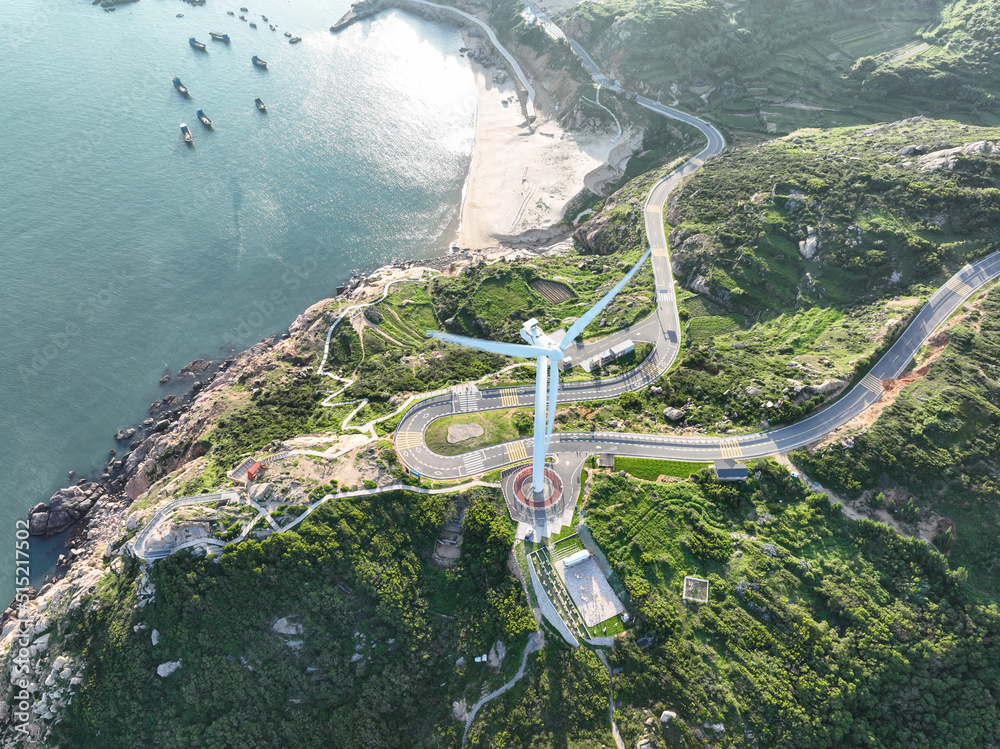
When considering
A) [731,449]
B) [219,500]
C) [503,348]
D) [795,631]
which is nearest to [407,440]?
[219,500]

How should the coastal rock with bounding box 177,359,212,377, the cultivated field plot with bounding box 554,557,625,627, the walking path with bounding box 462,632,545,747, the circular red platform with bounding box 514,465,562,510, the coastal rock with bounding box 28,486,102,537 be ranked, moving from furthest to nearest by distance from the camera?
the coastal rock with bounding box 177,359,212,377 < the coastal rock with bounding box 28,486,102,537 < the circular red platform with bounding box 514,465,562,510 < the cultivated field plot with bounding box 554,557,625,627 < the walking path with bounding box 462,632,545,747

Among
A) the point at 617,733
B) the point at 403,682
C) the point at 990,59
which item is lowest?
the point at 617,733

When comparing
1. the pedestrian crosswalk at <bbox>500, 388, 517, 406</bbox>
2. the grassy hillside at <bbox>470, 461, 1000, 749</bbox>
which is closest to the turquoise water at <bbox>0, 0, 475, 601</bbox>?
the pedestrian crosswalk at <bbox>500, 388, 517, 406</bbox>

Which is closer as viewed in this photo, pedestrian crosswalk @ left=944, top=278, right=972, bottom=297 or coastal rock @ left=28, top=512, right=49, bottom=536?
pedestrian crosswalk @ left=944, top=278, right=972, bottom=297

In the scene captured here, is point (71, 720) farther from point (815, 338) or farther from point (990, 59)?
point (990, 59)

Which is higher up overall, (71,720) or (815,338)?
(71,720)

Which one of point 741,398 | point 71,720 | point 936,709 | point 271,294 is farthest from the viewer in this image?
point 271,294

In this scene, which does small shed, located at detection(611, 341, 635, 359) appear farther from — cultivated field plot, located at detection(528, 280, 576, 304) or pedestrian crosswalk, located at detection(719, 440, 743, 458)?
pedestrian crosswalk, located at detection(719, 440, 743, 458)

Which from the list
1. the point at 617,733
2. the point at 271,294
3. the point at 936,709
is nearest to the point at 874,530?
the point at 936,709
